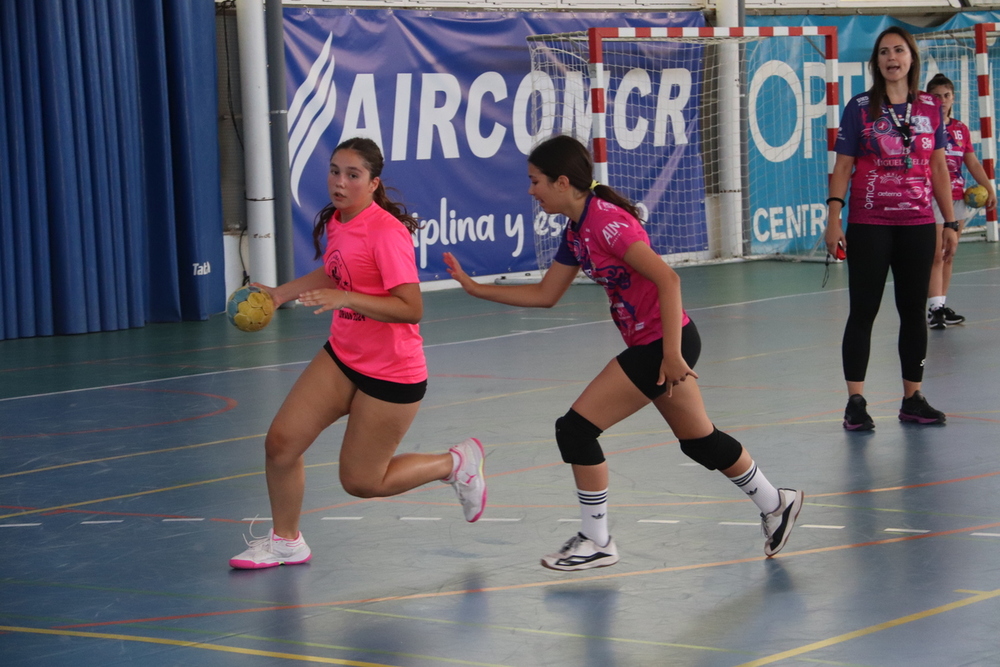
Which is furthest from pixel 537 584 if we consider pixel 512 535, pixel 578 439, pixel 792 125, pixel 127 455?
pixel 792 125

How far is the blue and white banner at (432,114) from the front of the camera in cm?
1389

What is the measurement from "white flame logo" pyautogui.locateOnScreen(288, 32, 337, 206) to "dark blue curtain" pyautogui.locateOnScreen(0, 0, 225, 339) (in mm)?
1035

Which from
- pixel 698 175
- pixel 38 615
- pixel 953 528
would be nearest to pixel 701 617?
pixel 953 528

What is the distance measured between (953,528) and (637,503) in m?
1.23

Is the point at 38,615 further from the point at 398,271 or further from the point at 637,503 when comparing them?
the point at 637,503

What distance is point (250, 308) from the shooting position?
5027 mm

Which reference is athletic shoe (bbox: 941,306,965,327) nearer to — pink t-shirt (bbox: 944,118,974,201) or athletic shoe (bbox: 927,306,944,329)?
athletic shoe (bbox: 927,306,944,329)

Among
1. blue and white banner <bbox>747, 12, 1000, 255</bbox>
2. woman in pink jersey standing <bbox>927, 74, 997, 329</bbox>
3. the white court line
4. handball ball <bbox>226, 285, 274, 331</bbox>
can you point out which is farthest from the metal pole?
the white court line

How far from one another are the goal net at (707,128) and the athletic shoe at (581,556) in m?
11.4

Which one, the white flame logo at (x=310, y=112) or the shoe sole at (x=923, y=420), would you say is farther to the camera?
the white flame logo at (x=310, y=112)

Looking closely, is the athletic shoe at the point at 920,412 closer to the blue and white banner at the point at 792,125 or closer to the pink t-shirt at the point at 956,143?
the pink t-shirt at the point at 956,143

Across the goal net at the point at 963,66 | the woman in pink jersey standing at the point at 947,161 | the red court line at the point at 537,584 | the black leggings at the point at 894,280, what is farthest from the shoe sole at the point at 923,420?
the goal net at the point at 963,66

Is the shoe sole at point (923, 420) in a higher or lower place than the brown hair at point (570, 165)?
lower

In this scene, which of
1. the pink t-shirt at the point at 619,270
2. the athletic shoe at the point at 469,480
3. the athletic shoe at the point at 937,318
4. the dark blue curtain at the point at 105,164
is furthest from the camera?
the dark blue curtain at the point at 105,164
